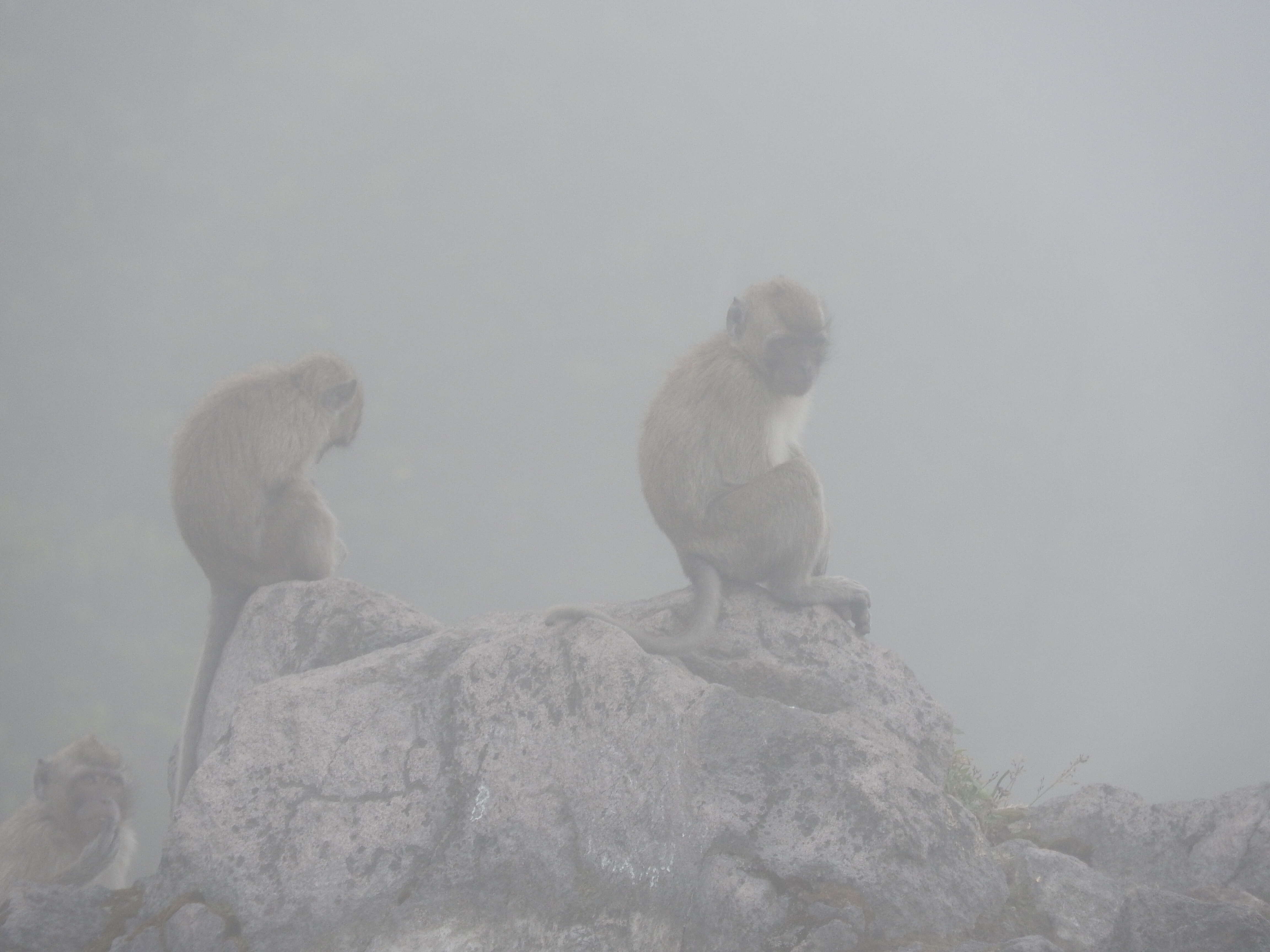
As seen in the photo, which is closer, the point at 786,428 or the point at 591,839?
the point at 591,839

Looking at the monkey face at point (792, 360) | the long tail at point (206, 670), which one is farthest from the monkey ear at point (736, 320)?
the long tail at point (206, 670)

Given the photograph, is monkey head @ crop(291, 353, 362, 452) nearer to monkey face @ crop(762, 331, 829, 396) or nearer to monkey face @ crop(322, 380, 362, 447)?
monkey face @ crop(322, 380, 362, 447)

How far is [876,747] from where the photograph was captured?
3963 millimetres

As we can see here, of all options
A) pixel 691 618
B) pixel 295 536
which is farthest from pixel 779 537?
pixel 295 536

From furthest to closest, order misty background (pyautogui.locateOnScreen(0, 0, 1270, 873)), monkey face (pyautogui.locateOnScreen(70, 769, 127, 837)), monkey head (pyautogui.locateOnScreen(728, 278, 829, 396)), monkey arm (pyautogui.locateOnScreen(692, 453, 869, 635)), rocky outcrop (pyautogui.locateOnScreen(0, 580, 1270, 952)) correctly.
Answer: misty background (pyautogui.locateOnScreen(0, 0, 1270, 873)) → monkey face (pyautogui.locateOnScreen(70, 769, 127, 837)) → monkey head (pyautogui.locateOnScreen(728, 278, 829, 396)) → monkey arm (pyautogui.locateOnScreen(692, 453, 869, 635)) → rocky outcrop (pyautogui.locateOnScreen(0, 580, 1270, 952))

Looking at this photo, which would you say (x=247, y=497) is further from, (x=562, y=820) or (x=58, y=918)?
(x=562, y=820)

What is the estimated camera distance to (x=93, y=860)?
5340mm

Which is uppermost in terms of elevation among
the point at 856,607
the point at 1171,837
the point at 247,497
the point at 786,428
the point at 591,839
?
the point at 786,428

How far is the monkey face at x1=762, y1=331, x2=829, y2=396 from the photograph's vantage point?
5.24m

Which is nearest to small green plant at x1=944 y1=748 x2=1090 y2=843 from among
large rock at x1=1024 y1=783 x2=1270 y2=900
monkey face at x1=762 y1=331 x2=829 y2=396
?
large rock at x1=1024 y1=783 x2=1270 y2=900

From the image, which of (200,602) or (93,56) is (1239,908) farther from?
(93,56)

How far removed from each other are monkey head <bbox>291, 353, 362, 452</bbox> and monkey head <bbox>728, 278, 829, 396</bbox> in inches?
97.9

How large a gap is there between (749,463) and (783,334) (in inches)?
27.0

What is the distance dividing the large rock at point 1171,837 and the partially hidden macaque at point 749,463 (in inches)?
51.0
